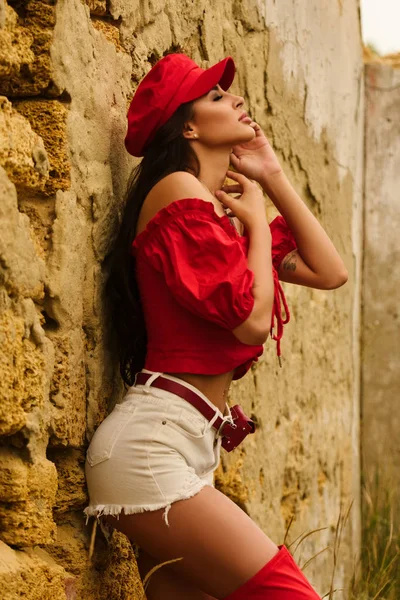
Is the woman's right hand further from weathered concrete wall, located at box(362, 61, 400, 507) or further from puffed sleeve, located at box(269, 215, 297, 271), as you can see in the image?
weathered concrete wall, located at box(362, 61, 400, 507)

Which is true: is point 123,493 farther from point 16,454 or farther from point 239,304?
point 239,304


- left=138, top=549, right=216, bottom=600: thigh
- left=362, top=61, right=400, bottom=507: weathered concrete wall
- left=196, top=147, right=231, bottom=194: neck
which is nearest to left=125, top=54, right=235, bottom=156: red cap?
left=196, top=147, right=231, bottom=194: neck

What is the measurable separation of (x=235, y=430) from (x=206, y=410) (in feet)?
0.43

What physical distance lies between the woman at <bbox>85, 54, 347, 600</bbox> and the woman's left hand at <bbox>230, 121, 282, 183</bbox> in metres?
0.14

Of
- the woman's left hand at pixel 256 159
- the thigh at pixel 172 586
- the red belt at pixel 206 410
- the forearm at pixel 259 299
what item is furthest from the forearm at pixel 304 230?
the thigh at pixel 172 586

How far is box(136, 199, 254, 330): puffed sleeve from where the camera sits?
6.68ft

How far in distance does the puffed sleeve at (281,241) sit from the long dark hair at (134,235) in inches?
15.3

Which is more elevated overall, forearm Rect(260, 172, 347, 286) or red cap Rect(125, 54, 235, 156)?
red cap Rect(125, 54, 235, 156)

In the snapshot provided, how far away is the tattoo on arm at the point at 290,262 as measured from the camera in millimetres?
2648

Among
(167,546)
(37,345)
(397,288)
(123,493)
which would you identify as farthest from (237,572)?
(397,288)

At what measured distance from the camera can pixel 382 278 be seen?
21.2 feet

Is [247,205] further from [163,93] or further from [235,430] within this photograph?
[235,430]

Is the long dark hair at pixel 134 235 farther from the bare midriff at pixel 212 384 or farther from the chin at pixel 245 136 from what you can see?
the bare midriff at pixel 212 384

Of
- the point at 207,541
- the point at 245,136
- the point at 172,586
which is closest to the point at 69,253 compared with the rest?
the point at 245,136
